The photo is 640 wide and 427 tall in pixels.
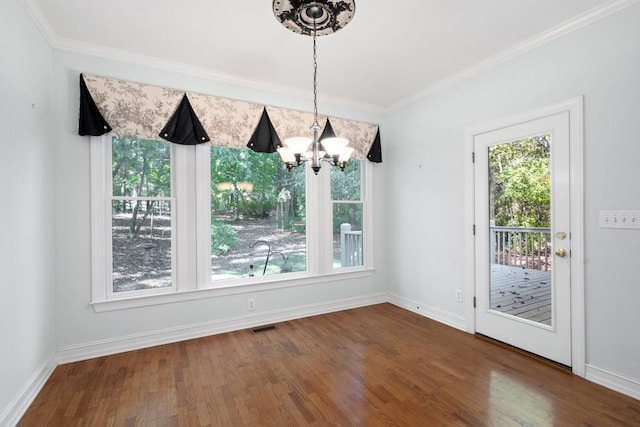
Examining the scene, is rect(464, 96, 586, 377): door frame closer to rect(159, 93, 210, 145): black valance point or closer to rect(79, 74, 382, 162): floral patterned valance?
Result: rect(79, 74, 382, 162): floral patterned valance

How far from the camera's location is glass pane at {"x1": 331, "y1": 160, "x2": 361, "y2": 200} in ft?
14.0

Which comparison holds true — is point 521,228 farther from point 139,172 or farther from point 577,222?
point 139,172

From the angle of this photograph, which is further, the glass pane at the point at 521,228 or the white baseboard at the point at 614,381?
the glass pane at the point at 521,228

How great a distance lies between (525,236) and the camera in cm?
291

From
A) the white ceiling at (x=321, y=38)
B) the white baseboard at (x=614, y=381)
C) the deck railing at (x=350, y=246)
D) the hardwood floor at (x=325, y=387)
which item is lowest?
the hardwood floor at (x=325, y=387)

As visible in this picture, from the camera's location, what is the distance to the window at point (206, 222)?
2990 mm

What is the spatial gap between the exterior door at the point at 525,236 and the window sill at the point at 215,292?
173 cm

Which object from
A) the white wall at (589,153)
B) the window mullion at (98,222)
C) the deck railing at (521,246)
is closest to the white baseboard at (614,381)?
the white wall at (589,153)

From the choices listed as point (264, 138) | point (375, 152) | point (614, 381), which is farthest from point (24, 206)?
point (614, 381)

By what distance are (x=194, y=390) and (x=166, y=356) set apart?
2.42 ft

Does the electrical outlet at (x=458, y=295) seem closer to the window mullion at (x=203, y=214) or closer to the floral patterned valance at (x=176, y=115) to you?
the floral patterned valance at (x=176, y=115)

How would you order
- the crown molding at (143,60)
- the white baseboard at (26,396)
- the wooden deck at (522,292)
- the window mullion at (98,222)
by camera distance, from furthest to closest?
the window mullion at (98,222) → the wooden deck at (522,292) → the crown molding at (143,60) → the white baseboard at (26,396)

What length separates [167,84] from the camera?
3.15 m

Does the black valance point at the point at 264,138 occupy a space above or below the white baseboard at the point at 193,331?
above
